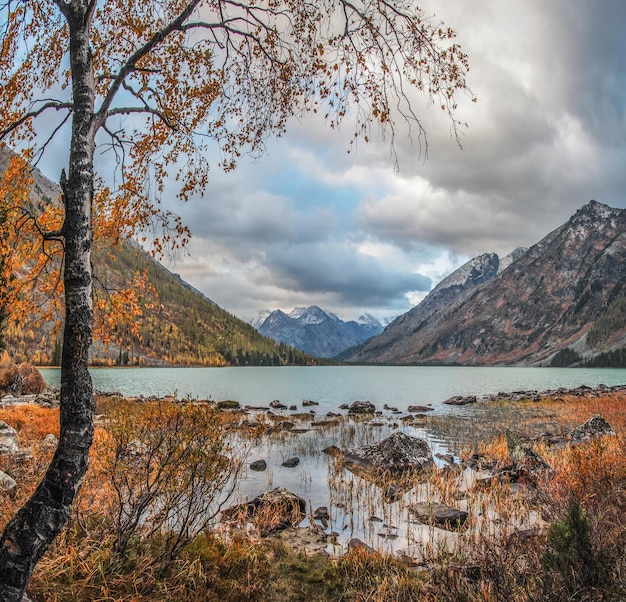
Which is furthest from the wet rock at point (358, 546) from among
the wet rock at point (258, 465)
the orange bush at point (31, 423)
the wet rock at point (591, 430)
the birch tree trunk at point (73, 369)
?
the wet rock at point (591, 430)

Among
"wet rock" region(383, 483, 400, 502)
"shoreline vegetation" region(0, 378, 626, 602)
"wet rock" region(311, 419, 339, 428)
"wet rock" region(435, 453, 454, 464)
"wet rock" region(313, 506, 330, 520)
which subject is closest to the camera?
"shoreline vegetation" region(0, 378, 626, 602)

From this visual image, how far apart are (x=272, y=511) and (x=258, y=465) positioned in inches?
285

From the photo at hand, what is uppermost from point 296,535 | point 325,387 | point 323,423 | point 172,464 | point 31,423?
point 172,464

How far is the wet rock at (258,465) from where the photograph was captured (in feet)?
56.9

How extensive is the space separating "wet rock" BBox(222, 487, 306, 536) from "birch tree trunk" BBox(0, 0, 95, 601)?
21.3 feet

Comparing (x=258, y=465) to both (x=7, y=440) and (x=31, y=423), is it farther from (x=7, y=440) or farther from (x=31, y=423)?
(x=31, y=423)

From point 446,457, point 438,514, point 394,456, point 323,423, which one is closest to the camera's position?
point 438,514

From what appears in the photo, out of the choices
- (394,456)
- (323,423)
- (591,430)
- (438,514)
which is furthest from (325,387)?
(438,514)

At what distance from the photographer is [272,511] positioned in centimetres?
1073

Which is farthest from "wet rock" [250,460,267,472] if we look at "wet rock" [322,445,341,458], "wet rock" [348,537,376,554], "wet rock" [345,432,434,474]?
"wet rock" [348,537,376,554]

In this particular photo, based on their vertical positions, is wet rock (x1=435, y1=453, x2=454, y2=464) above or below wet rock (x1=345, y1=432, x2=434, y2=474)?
below

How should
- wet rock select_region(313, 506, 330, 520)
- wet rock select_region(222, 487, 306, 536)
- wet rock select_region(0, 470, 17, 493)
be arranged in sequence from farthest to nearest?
wet rock select_region(313, 506, 330, 520) < wet rock select_region(222, 487, 306, 536) < wet rock select_region(0, 470, 17, 493)

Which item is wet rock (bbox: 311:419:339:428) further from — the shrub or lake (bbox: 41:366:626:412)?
the shrub

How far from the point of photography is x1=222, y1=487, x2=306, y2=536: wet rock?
10102 mm
